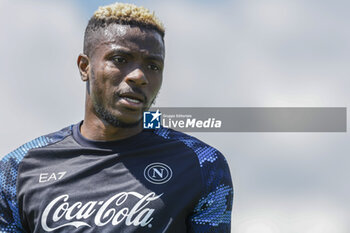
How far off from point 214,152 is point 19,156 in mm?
2707

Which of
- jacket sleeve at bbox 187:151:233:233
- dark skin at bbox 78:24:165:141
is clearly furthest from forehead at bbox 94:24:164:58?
jacket sleeve at bbox 187:151:233:233

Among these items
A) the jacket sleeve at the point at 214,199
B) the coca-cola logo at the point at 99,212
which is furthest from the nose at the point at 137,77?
the coca-cola logo at the point at 99,212

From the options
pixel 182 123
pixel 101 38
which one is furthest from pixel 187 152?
pixel 182 123

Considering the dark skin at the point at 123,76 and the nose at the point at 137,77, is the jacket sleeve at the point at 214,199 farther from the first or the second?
the nose at the point at 137,77

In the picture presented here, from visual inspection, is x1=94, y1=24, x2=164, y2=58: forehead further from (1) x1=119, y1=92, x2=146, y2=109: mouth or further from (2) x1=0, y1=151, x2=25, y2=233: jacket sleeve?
(2) x1=0, y1=151, x2=25, y2=233: jacket sleeve

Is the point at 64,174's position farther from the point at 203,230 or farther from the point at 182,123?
the point at 182,123

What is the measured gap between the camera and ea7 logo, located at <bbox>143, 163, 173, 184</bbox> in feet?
25.0

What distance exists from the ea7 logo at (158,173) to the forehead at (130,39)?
151 centimetres

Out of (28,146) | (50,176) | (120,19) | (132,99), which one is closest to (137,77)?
(132,99)

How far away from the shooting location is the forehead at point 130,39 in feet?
25.5

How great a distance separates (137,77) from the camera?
759 centimetres

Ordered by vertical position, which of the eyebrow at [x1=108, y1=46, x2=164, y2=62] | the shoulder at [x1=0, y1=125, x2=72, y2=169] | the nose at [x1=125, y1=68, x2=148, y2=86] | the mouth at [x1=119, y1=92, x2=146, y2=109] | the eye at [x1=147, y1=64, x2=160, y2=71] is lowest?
the shoulder at [x1=0, y1=125, x2=72, y2=169]

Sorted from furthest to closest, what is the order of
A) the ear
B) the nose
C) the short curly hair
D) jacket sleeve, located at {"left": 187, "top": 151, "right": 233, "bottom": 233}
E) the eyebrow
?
the ear
the short curly hair
the eyebrow
the nose
jacket sleeve, located at {"left": 187, "top": 151, "right": 233, "bottom": 233}

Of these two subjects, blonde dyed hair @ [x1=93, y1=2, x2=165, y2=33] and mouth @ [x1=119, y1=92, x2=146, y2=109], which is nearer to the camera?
mouth @ [x1=119, y1=92, x2=146, y2=109]
